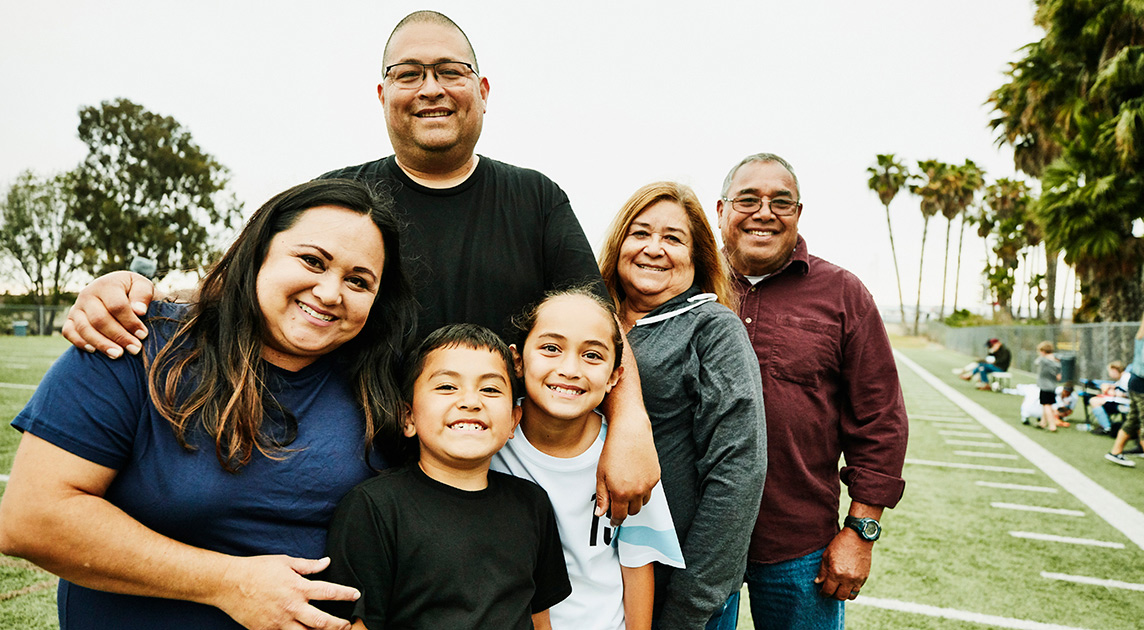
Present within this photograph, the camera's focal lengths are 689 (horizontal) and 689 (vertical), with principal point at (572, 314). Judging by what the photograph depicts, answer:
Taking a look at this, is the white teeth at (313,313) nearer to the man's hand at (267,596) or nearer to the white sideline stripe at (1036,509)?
the man's hand at (267,596)

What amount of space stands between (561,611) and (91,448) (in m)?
1.18

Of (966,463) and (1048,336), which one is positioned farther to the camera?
(1048,336)

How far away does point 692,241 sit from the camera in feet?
7.70

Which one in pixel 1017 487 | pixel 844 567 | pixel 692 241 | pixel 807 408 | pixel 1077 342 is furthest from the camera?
pixel 1077 342

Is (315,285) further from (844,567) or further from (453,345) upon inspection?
(844,567)

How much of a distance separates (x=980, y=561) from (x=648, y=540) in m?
5.06

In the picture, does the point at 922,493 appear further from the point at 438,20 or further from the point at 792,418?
the point at 438,20

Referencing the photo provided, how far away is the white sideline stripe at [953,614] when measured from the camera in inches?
175

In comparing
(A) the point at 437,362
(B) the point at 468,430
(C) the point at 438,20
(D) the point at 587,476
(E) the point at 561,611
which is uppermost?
(C) the point at 438,20

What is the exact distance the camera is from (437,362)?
1.82m

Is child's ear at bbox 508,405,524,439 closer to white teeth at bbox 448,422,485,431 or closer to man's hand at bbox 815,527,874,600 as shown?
white teeth at bbox 448,422,485,431

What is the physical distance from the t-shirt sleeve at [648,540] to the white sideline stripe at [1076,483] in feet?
21.1

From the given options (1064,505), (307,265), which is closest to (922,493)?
(1064,505)

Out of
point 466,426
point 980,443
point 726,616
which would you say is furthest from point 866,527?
point 980,443
